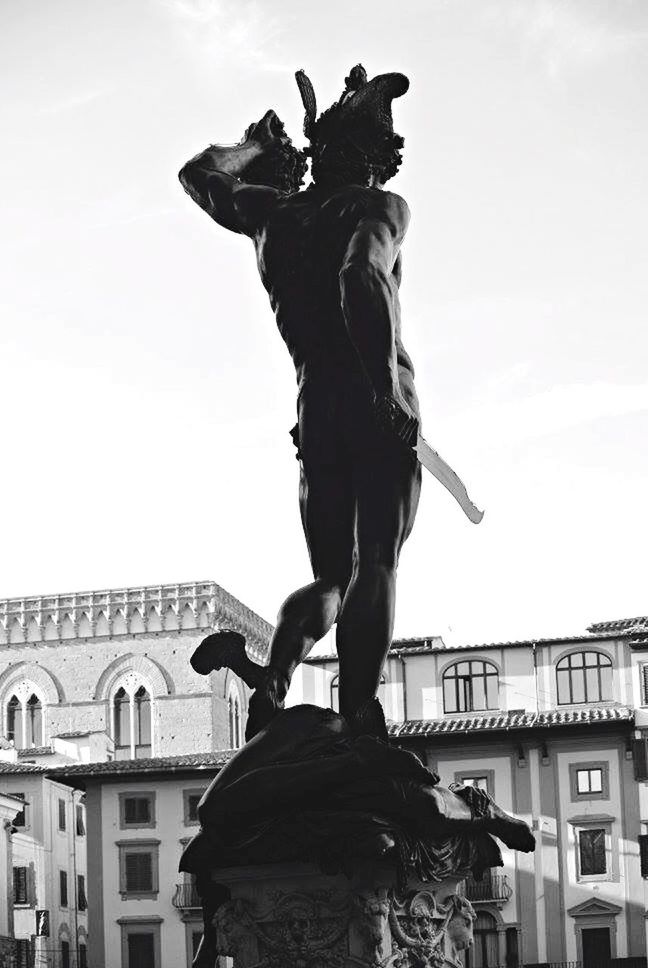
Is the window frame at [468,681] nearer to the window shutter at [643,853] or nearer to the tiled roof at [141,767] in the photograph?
the window shutter at [643,853]

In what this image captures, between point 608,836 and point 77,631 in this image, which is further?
point 77,631

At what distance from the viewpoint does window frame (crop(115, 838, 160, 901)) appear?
196ft

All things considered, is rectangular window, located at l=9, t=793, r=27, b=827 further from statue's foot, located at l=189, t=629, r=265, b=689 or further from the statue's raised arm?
statue's foot, located at l=189, t=629, r=265, b=689

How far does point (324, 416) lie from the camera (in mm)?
7371

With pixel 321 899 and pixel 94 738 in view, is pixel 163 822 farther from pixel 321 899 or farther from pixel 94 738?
pixel 321 899

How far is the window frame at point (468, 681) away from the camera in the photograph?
2468 inches

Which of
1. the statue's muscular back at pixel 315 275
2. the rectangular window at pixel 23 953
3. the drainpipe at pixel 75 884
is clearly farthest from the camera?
the drainpipe at pixel 75 884

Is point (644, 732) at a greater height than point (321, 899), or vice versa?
point (644, 732)

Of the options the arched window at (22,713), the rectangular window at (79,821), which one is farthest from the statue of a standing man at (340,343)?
the arched window at (22,713)

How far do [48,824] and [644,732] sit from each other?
88.9 ft

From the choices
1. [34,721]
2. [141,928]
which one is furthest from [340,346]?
[34,721]

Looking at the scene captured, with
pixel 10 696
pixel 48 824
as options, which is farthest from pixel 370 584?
pixel 10 696

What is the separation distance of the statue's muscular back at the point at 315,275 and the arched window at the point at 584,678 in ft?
182

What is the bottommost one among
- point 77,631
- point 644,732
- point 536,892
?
point 536,892
